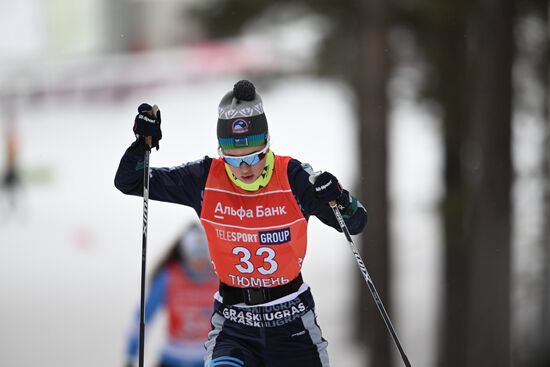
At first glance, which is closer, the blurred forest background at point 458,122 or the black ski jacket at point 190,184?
the black ski jacket at point 190,184

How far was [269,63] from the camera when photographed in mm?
18719

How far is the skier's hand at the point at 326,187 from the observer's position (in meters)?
3.85

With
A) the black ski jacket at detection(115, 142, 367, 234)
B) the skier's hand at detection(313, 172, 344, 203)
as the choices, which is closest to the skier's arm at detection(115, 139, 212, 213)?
the black ski jacket at detection(115, 142, 367, 234)

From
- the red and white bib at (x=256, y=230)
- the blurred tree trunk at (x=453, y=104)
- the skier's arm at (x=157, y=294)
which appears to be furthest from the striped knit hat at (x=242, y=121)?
the blurred tree trunk at (x=453, y=104)

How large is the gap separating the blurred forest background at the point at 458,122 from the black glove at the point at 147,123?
5.96 metres

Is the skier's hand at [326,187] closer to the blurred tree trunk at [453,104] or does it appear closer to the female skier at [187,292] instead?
the female skier at [187,292]

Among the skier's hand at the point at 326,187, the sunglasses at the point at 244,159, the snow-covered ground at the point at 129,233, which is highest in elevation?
the sunglasses at the point at 244,159

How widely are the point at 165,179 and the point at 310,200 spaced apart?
66cm

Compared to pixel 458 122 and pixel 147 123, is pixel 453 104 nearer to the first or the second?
pixel 458 122

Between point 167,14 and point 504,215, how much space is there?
22142mm

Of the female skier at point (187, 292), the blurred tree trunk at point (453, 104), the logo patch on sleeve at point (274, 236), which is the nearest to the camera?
the logo patch on sleeve at point (274, 236)

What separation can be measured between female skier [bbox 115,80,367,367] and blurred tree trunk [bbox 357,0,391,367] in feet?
25.3

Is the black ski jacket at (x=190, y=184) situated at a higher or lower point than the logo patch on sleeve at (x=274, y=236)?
higher

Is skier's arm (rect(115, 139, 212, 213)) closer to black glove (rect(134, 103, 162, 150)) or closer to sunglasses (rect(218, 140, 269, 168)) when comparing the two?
black glove (rect(134, 103, 162, 150))
